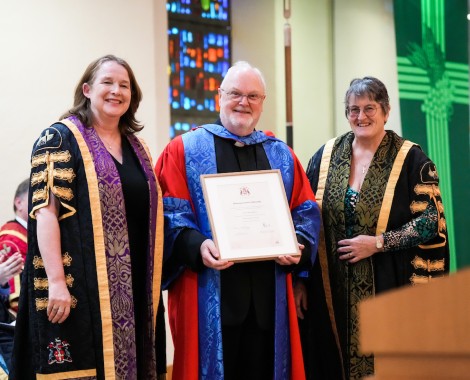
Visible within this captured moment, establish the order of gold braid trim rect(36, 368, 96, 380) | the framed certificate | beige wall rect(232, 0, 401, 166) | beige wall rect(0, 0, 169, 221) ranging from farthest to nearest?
beige wall rect(232, 0, 401, 166) → beige wall rect(0, 0, 169, 221) → the framed certificate → gold braid trim rect(36, 368, 96, 380)

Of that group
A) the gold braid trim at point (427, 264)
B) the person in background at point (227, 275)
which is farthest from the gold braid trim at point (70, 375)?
the gold braid trim at point (427, 264)

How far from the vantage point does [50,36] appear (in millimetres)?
4844

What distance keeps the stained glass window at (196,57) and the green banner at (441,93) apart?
1.50 meters

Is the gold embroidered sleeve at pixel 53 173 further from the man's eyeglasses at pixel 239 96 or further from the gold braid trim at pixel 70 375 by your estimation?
the man's eyeglasses at pixel 239 96

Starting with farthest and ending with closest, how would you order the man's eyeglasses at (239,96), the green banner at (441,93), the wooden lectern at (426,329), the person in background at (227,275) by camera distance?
the green banner at (441,93) → the man's eyeglasses at (239,96) → the person in background at (227,275) → the wooden lectern at (426,329)

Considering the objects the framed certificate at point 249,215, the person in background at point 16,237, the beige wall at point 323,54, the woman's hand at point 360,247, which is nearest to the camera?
the framed certificate at point 249,215

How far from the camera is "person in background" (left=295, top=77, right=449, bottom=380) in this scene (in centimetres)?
364

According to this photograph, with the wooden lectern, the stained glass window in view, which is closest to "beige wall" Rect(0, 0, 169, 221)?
the stained glass window

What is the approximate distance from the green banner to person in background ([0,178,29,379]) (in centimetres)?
362

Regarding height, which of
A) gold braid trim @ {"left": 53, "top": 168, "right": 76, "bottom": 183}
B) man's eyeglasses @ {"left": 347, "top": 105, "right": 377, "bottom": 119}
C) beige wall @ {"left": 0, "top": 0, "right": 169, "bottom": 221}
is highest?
Result: beige wall @ {"left": 0, "top": 0, "right": 169, "bottom": 221}

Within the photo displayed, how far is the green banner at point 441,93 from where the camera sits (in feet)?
21.7

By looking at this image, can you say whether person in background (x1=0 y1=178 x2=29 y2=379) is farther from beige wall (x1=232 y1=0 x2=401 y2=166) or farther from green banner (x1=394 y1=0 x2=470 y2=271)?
green banner (x1=394 y1=0 x2=470 y2=271)

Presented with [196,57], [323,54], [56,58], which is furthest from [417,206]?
[323,54]

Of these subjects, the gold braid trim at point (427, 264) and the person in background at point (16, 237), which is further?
the person in background at point (16, 237)
